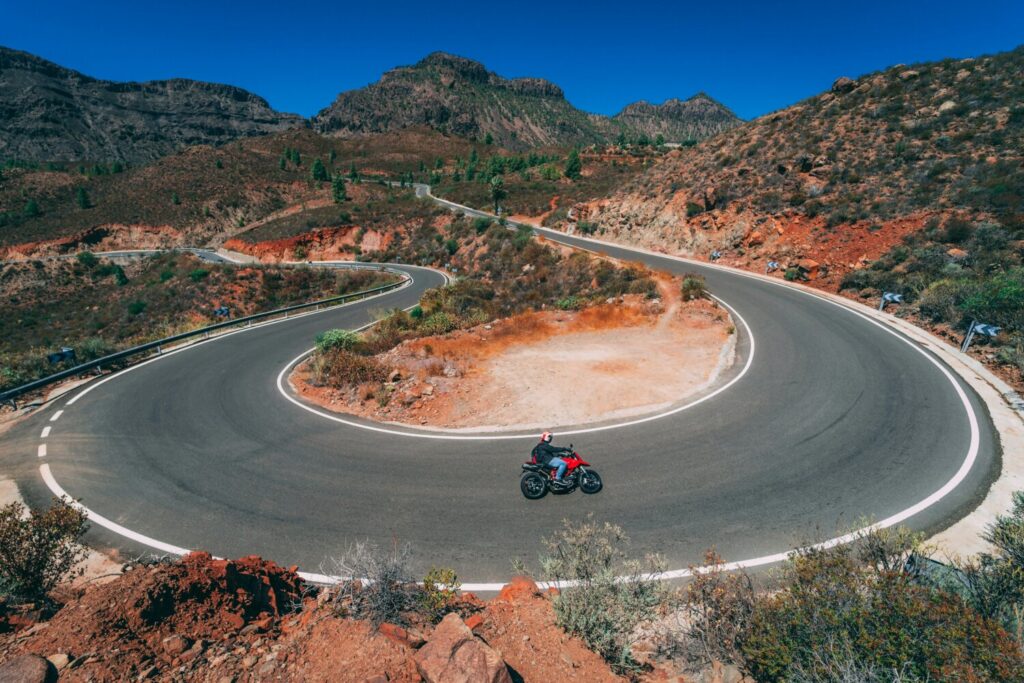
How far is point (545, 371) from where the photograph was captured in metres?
13.8

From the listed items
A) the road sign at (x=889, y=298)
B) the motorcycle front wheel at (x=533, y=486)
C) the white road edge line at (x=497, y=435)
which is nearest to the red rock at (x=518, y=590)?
the motorcycle front wheel at (x=533, y=486)

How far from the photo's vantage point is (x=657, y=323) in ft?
59.8

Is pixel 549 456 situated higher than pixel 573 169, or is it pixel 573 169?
pixel 573 169

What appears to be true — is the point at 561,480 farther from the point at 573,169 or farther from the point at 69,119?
the point at 69,119

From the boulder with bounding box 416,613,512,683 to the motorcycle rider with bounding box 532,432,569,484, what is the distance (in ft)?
13.1

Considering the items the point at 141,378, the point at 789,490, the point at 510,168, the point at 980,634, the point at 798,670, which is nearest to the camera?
the point at 980,634

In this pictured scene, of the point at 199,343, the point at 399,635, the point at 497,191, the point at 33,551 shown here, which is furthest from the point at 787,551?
the point at 497,191

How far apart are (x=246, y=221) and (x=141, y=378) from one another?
69872 millimetres

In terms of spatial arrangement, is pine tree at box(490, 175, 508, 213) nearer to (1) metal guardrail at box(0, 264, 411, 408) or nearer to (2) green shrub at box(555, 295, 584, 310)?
(1) metal guardrail at box(0, 264, 411, 408)

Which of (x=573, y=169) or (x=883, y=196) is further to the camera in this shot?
(x=573, y=169)

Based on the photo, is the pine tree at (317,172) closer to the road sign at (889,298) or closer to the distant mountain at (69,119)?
the road sign at (889,298)

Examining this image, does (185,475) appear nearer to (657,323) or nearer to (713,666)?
(713,666)

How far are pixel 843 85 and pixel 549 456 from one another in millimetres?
50909

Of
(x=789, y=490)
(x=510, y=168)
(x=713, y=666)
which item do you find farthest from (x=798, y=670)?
(x=510, y=168)
